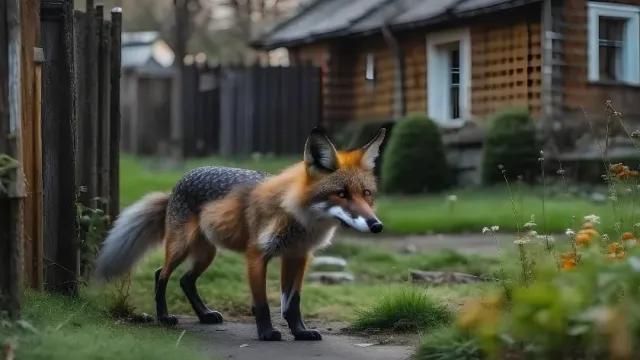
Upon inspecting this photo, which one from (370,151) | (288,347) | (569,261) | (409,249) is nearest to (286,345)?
(288,347)

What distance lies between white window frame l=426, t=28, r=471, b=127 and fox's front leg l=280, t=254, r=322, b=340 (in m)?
12.5

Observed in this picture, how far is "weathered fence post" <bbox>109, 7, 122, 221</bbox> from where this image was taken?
7441 mm

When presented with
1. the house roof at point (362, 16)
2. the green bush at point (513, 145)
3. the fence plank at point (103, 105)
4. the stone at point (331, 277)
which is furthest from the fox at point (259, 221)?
the house roof at point (362, 16)

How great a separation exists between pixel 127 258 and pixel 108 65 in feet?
5.53

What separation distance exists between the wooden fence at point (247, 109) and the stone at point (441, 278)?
11945mm

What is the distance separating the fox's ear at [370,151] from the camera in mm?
5332

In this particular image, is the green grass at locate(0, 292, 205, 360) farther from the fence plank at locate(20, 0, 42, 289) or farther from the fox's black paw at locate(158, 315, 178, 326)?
the fox's black paw at locate(158, 315, 178, 326)

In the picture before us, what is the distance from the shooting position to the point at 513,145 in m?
15.4

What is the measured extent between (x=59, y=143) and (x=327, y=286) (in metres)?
3.30

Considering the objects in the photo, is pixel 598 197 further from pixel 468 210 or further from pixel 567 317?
pixel 567 317

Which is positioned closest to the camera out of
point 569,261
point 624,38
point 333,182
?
point 569,261

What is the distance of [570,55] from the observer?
16.0m

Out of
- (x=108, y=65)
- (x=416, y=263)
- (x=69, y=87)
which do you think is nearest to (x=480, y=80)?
(x=416, y=263)

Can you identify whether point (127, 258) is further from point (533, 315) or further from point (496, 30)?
point (496, 30)
